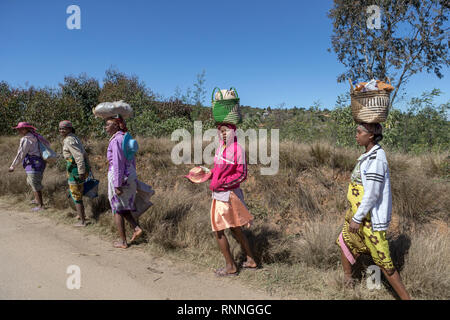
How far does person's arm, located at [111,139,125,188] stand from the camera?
14.1 feet

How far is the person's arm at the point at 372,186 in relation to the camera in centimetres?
273

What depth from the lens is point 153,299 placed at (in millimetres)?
3168

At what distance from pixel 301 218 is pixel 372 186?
3034 millimetres

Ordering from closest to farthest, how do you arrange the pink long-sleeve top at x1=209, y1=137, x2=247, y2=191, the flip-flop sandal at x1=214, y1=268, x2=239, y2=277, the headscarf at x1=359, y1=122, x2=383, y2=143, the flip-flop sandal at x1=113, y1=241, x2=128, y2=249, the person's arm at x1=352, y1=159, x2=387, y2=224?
1. the person's arm at x1=352, y1=159, x2=387, y2=224
2. the headscarf at x1=359, y1=122, x2=383, y2=143
3. the pink long-sleeve top at x1=209, y1=137, x2=247, y2=191
4. the flip-flop sandal at x1=214, y1=268, x2=239, y2=277
5. the flip-flop sandal at x1=113, y1=241, x2=128, y2=249

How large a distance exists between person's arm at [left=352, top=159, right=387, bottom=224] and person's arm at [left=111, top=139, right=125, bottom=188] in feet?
10.3

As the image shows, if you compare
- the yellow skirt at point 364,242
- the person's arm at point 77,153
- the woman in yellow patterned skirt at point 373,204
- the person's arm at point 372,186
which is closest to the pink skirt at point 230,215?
the yellow skirt at point 364,242

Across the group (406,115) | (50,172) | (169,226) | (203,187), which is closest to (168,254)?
(169,226)

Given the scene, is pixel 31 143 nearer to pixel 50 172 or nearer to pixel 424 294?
pixel 50 172

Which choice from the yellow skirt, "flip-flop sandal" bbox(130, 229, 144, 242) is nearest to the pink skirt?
the yellow skirt

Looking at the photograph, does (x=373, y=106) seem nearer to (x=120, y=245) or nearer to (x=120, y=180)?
(x=120, y=180)

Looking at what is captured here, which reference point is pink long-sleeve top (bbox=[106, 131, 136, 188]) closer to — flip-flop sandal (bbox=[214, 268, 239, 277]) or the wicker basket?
flip-flop sandal (bbox=[214, 268, 239, 277])

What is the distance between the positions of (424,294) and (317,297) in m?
1.08

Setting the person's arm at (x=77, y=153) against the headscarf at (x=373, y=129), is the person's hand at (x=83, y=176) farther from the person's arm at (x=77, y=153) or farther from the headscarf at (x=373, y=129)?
the headscarf at (x=373, y=129)

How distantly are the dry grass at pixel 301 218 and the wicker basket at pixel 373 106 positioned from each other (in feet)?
5.63
